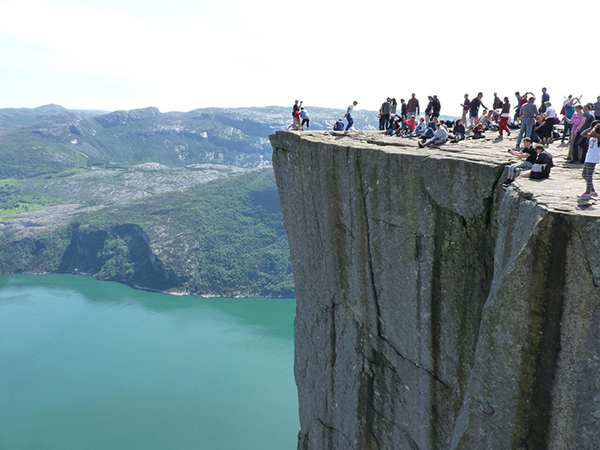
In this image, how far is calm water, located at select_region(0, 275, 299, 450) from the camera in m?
40.4

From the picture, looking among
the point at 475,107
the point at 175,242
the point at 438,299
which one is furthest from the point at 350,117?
Result: the point at 175,242

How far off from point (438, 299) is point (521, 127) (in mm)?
5343

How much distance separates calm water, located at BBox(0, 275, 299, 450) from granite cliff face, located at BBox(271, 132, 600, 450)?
3058cm

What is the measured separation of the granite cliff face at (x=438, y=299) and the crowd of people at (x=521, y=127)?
377 millimetres

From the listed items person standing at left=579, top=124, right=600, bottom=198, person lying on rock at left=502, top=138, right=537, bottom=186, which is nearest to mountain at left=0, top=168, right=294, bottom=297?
person lying on rock at left=502, top=138, right=537, bottom=186

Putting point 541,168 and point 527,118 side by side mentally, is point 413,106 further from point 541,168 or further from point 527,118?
point 541,168

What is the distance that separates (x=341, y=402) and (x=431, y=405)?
11.2 ft

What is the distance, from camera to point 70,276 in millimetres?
105625

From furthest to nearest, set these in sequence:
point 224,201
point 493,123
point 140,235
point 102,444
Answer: point 224,201
point 140,235
point 102,444
point 493,123

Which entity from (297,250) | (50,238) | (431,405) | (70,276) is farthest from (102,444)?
(50,238)

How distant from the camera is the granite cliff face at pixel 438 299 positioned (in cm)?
479

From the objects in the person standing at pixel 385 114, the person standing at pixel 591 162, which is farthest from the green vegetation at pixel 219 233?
the person standing at pixel 591 162

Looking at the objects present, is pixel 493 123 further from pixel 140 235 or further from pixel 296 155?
pixel 140 235

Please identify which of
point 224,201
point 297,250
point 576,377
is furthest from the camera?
point 224,201
